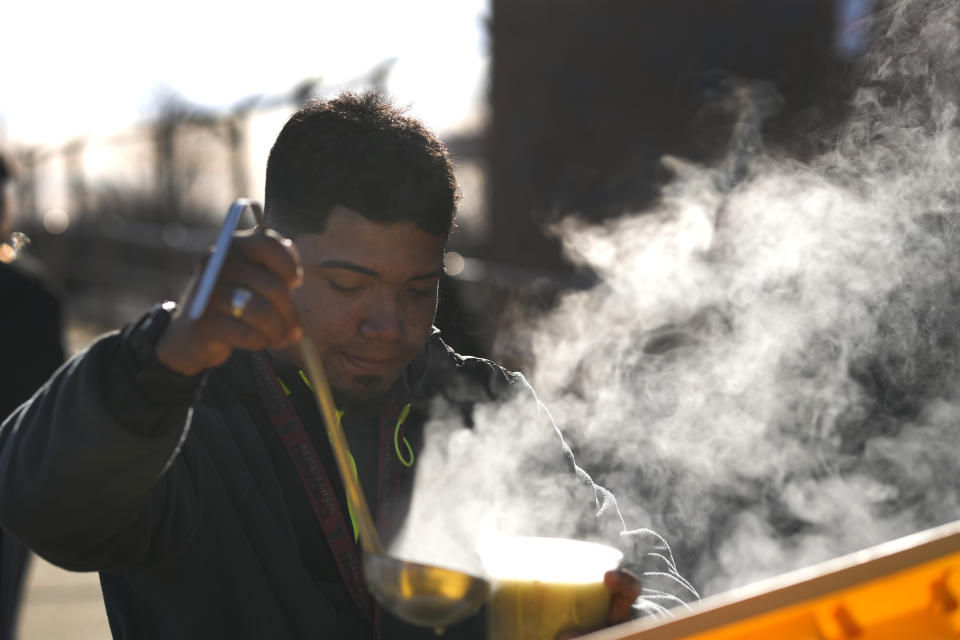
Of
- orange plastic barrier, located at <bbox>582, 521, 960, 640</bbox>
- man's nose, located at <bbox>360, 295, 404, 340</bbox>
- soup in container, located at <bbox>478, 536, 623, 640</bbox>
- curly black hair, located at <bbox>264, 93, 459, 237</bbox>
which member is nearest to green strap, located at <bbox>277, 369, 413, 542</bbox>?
man's nose, located at <bbox>360, 295, 404, 340</bbox>

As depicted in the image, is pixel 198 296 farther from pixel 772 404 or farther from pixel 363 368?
pixel 772 404

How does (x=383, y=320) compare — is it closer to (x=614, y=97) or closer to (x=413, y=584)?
(x=413, y=584)

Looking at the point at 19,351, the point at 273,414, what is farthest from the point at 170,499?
the point at 19,351

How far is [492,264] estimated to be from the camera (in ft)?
35.3

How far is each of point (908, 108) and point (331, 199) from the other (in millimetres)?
1922

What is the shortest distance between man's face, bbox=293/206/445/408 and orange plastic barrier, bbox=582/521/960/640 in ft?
3.06

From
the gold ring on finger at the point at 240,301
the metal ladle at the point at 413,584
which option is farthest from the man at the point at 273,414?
the metal ladle at the point at 413,584

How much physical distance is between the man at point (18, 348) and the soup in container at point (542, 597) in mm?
2479

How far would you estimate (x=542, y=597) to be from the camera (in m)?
1.47

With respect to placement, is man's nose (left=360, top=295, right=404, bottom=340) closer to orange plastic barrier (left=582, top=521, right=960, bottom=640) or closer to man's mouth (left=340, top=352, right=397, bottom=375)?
man's mouth (left=340, top=352, right=397, bottom=375)

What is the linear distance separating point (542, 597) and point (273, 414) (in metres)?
0.70

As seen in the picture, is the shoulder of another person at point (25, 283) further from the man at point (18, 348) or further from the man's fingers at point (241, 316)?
the man's fingers at point (241, 316)

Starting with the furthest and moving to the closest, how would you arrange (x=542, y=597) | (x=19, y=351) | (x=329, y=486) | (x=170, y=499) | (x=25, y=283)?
(x=25, y=283) < (x=19, y=351) < (x=329, y=486) < (x=170, y=499) < (x=542, y=597)

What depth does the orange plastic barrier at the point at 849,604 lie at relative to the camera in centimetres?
117
